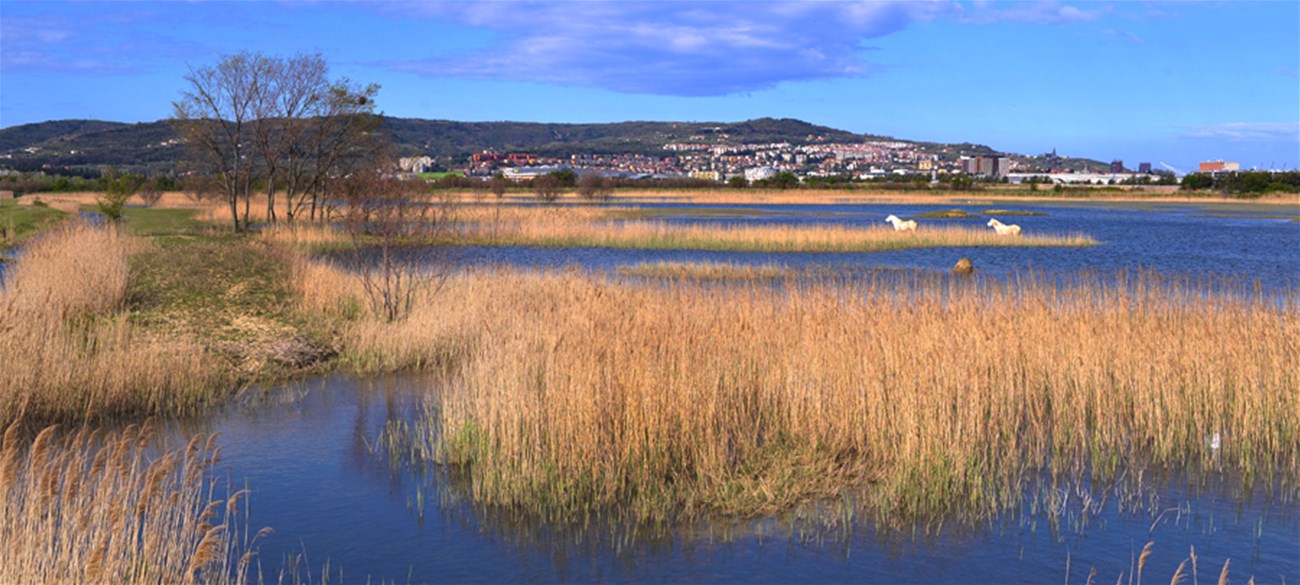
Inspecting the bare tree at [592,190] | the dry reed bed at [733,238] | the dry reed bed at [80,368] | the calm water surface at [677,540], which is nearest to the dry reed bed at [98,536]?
the calm water surface at [677,540]

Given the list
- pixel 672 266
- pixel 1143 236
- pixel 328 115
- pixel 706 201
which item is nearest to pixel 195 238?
pixel 328 115

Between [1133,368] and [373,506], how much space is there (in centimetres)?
680

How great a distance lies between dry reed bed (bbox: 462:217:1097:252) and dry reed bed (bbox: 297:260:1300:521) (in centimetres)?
2091

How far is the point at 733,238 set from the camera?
32875 mm

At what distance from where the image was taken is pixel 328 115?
122ft

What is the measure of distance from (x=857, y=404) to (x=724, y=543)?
204 cm

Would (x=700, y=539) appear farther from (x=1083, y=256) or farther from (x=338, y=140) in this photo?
(x=338, y=140)

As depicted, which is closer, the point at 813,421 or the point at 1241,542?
the point at 1241,542

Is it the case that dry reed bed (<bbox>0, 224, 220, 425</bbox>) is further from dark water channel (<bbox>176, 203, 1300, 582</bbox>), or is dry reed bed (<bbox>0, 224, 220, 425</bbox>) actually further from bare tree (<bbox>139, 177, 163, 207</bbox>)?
bare tree (<bbox>139, 177, 163, 207</bbox>)

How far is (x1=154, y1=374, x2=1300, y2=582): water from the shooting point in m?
6.47

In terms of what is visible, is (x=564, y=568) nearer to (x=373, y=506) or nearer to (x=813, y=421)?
(x=373, y=506)

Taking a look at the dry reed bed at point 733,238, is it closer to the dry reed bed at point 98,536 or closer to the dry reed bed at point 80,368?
the dry reed bed at point 80,368

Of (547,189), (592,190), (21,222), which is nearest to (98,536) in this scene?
(21,222)

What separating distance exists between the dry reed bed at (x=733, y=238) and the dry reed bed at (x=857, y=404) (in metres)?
20.9
